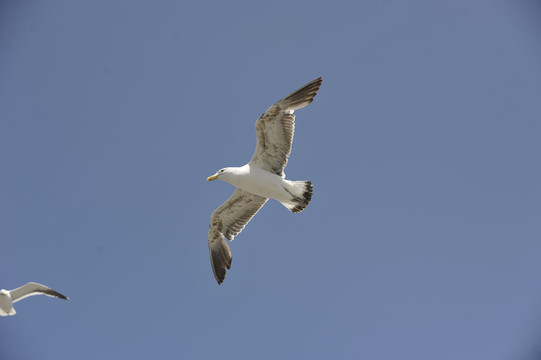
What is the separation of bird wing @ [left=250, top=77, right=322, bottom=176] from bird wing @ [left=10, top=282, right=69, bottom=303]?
22.3 feet

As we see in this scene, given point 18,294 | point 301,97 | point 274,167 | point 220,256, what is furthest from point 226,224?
point 18,294

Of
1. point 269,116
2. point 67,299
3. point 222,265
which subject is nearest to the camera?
point 269,116

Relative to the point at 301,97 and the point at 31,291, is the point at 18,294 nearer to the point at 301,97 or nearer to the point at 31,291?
the point at 31,291

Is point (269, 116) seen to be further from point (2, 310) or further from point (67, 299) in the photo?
point (2, 310)

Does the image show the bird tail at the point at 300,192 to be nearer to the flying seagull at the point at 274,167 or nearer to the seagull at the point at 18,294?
the flying seagull at the point at 274,167

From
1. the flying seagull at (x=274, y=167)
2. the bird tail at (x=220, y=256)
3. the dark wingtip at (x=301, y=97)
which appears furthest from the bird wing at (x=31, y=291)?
the dark wingtip at (x=301, y=97)

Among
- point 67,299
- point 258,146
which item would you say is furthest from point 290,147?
point 67,299

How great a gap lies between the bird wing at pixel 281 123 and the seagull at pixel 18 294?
685cm

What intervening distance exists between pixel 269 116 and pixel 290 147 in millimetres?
863

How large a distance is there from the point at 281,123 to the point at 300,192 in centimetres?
160

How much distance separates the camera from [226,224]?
471 inches

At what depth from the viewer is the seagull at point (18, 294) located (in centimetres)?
1184

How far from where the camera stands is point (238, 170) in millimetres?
10656

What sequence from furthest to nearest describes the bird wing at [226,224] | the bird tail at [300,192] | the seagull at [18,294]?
the seagull at [18,294] → the bird wing at [226,224] → the bird tail at [300,192]
